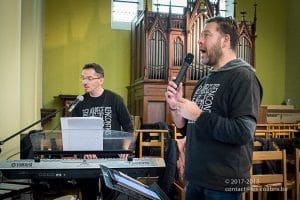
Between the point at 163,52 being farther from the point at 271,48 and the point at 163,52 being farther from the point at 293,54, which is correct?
the point at 293,54

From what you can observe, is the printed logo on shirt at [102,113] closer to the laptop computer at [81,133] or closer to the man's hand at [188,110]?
the laptop computer at [81,133]

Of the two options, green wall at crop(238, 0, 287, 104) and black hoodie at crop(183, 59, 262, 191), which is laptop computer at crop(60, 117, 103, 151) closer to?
black hoodie at crop(183, 59, 262, 191)

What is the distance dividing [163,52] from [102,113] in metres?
3.87

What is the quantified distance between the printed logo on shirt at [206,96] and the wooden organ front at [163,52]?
4.63 metres

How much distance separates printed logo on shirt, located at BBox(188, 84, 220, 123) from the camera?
4.96 feet

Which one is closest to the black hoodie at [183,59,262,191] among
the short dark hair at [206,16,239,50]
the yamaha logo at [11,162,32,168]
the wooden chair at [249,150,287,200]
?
the short dark hair at [206,16,239,50]

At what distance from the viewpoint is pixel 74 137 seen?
199 cm

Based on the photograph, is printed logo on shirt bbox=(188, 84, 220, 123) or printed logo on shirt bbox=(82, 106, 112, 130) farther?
printed logo on shirt bbox=(82, 106, 112, 130)

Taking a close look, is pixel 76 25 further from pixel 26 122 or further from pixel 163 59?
pixel 26 122

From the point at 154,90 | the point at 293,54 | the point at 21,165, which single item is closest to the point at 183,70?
the point at 21,165

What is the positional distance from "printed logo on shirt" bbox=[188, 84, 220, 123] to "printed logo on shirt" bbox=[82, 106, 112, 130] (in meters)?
1.28

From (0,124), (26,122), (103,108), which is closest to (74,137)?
(103,108)

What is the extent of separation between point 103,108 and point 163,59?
3.82m

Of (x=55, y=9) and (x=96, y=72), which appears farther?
(x=55, y=9)
